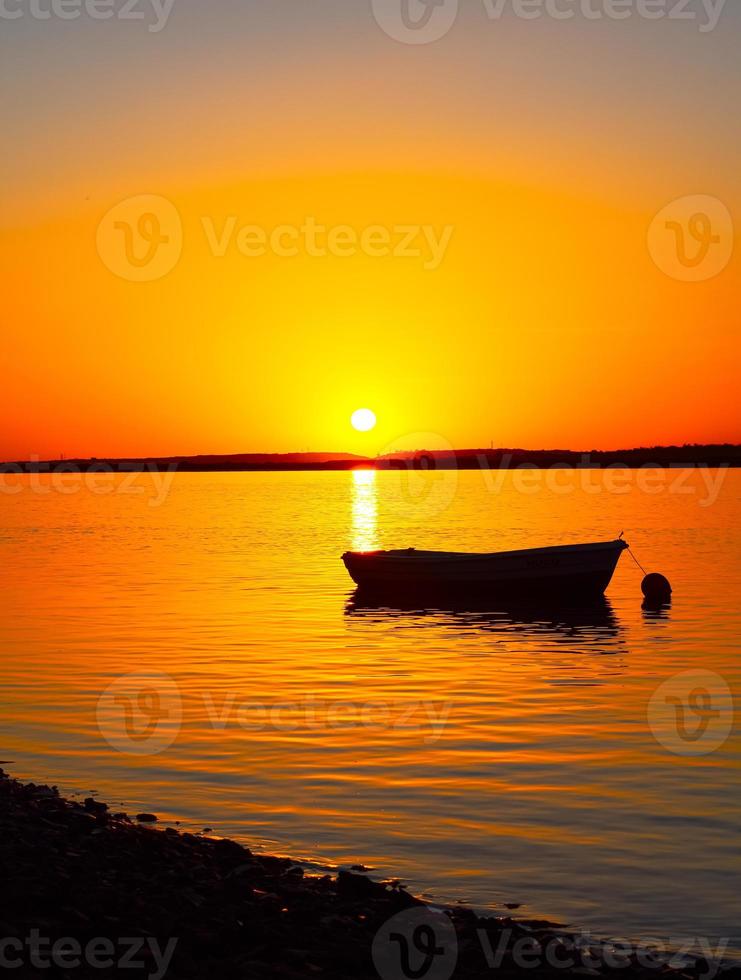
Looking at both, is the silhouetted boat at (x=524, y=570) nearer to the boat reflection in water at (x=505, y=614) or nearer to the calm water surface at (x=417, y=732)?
the boat reflection in water at (x=505, y=614)

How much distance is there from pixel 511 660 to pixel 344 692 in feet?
22.5

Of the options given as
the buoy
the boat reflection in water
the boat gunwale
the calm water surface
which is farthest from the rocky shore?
the buoy

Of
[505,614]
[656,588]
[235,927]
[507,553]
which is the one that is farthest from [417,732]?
[656,588]

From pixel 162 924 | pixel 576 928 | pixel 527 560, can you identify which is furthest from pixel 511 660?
pixel 162 924

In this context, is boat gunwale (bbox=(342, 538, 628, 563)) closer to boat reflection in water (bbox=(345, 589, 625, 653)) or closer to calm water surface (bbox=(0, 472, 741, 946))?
boat reflection in water (bbox=(345, 589, 625, 653))

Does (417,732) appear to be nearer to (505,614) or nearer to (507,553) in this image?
(505,614)

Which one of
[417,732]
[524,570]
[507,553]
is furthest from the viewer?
[507,553]

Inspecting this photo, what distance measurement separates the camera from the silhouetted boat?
148ft

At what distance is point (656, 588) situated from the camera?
4581 cm

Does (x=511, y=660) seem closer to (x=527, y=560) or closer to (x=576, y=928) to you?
(x=527, y=560)

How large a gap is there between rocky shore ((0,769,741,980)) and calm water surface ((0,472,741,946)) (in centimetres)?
124

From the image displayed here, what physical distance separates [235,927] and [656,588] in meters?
36.6

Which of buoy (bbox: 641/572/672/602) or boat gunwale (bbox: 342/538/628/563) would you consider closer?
boat gunwale (bbox: 342/538/628/563)

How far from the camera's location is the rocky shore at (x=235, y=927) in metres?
10.3
